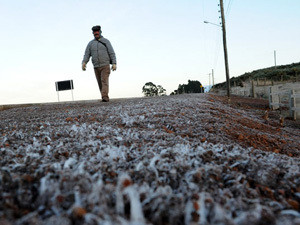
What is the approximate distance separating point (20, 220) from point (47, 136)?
1.80 metres

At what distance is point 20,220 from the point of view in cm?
91

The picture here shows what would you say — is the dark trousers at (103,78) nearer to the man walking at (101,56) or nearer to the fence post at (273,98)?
the man walking at (101,56)

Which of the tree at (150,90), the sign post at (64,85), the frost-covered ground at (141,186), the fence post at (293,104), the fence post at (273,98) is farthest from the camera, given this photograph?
the tree at (150,90)

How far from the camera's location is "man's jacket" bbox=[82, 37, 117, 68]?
8.05 m

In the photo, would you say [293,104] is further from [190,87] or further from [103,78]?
[190,87]

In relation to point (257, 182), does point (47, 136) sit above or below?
above

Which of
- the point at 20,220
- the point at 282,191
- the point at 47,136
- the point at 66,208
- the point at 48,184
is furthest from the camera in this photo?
the point at 47,136

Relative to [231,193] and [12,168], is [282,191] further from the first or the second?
[12,168]

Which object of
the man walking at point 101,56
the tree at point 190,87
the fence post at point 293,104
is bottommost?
the fence post at point 293,104

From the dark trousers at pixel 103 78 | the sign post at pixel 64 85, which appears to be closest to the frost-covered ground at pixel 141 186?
the dark trousers at pixel 103 78

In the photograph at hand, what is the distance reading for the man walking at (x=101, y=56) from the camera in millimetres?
8062

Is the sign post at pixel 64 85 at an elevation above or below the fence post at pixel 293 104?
above

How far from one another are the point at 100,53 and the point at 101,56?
4.5 inches

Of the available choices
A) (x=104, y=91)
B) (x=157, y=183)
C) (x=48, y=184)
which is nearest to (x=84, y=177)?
(x=48, y=184)
